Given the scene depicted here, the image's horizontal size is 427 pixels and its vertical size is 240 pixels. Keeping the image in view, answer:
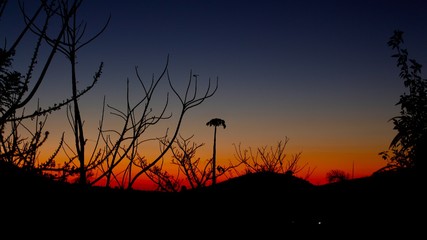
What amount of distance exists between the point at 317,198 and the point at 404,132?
3.38 m

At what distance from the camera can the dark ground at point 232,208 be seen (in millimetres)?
3602

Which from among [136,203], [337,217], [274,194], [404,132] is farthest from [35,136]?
[404,132]

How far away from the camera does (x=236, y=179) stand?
6.73 m

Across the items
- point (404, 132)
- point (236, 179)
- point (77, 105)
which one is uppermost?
point (404, 132)

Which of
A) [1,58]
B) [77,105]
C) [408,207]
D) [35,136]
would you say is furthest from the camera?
[408,207]

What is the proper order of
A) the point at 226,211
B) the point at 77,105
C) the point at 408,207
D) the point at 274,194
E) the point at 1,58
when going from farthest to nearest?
the point at 274,194, the point at 226,211, the point at 408,207, the point at 77,105, the point at 1,58

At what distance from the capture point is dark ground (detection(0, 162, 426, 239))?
360 cm

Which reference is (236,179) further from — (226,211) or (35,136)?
(35,136)

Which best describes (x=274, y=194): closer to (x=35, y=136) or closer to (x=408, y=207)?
(x=408, y=207)

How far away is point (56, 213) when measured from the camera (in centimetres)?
373

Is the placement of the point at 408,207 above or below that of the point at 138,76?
below

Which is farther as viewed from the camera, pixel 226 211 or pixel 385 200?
pixel 226 211

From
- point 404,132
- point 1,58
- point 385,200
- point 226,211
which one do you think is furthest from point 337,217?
point 1,58

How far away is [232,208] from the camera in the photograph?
5.44m
